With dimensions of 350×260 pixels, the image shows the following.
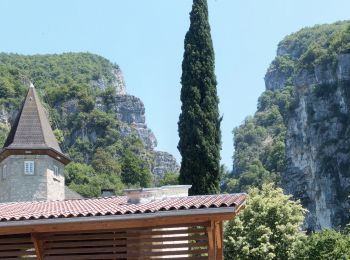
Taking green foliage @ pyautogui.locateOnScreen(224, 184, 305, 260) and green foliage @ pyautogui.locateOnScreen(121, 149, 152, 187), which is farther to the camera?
green foliage @ pyautogui.locateOnScreen(121, 149, 152, 187)

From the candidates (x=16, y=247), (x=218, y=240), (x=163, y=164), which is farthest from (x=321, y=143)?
(x=16, y=247)

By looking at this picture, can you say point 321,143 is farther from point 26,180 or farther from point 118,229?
point 118,229

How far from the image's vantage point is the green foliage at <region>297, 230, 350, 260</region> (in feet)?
76.6

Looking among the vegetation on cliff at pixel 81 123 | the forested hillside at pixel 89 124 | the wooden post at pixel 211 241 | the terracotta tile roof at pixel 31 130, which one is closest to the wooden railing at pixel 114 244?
the wooden post at pixel 211 241

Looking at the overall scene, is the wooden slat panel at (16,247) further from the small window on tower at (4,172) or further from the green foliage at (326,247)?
the small window on tower at (4,172)

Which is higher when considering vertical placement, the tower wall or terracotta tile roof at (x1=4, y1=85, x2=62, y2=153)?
terracotta tile roof at (x1=4, y1=85, x2=62, y2=153)

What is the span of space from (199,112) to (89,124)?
96085mm

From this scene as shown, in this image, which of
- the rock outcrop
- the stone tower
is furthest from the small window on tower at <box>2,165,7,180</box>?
the rock outcrop

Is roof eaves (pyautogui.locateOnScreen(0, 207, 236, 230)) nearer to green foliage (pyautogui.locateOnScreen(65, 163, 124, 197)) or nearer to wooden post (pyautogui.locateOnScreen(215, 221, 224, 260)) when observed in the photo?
wooden post (pyautogui.locateOnScreen(215, 221, 224, 260))

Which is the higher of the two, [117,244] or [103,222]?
[103,222]

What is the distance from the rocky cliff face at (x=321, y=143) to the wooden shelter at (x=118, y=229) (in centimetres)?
6417

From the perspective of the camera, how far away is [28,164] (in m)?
34.9

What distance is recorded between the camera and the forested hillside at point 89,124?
344 ft

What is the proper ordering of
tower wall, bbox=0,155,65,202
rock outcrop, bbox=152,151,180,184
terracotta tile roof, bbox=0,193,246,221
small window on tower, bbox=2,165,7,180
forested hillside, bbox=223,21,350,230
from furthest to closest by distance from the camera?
rock outcrop, bbox=152,151,180,184, forested hillside, bbox=223,21,350,230, small window on tower, bbox=2,165,7,180, tower wall, bbox=0,155,65,202, terracotta tile roof, bbox=0,193,246,221
